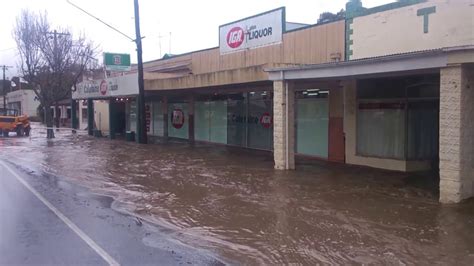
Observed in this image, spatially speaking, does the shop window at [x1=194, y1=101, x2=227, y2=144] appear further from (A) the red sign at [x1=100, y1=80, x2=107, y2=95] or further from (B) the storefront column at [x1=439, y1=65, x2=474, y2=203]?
(B) the storefront column at [x1=439, y1=65, x2=474, y2=203]

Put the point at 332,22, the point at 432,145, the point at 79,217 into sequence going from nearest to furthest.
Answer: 1. the point at 79,217
2. the point at 432,145
3. the point at 332,22

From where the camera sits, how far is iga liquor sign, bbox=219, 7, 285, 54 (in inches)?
752

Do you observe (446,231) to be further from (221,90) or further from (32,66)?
(32,66)

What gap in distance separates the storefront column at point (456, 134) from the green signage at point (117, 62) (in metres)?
20.6

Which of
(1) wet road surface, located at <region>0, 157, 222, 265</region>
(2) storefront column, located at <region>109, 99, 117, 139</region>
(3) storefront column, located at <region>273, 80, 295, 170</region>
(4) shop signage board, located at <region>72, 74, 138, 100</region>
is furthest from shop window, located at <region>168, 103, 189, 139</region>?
(1) wet road surface, located at <region>0, 157, 222, 265</region>

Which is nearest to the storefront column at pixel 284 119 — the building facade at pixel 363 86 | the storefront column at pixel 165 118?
the building facade at pixel 363 86

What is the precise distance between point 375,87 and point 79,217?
32.3 feet

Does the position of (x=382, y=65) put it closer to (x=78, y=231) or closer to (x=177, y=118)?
(x=78, y=231)

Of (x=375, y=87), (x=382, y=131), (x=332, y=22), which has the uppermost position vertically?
(x=332, y=22)

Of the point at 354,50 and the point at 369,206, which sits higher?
the point at 354,50

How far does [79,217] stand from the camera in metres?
9.02

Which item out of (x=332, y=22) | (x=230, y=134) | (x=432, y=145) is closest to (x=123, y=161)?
(x=230, y=134)

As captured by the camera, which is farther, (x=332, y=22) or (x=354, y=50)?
(x=332, y=22)

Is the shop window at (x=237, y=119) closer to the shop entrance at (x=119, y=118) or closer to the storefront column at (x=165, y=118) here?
the storefront column at (x=165, y=118)
